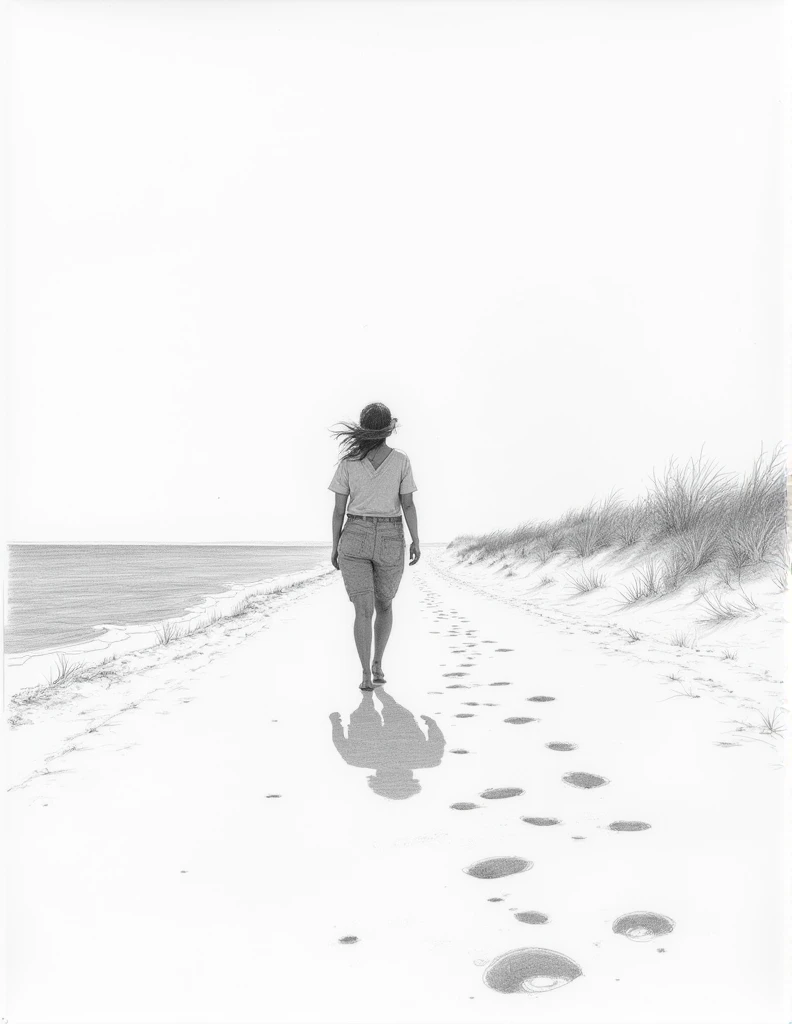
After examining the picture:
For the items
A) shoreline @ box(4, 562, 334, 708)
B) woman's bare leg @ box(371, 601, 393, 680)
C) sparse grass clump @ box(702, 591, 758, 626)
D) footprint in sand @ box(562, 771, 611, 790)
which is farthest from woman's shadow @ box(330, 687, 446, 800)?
sparse grass clump @ box(702, 591, 758, 626)

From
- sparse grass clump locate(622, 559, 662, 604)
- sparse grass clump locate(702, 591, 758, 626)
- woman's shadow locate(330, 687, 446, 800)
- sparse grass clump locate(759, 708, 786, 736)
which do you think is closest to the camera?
woman's shadow locate(330, 687, 446, 800)

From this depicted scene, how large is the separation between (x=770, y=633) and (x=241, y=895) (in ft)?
14.5

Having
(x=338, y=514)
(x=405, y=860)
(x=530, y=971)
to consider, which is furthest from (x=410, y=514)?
(x=530, y=971)

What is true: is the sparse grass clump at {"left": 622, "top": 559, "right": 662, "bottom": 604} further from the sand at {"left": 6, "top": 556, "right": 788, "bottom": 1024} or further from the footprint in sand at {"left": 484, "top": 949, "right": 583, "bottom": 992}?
the footprint in sand at {"left": 484, "top": 949, "right": 583, "bottom": 992}

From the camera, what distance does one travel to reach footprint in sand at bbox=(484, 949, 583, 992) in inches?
63.6

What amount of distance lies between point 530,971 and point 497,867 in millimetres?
467

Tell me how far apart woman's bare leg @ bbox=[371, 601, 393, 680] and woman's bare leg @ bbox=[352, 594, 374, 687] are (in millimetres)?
168

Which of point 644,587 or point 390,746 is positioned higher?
point 390,746

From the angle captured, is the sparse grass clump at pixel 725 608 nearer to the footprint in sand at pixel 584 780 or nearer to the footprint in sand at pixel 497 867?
the footprint in sand at pixel 584 780

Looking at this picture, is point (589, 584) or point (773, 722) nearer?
point (773, 722)

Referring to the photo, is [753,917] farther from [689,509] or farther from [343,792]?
[689,509]

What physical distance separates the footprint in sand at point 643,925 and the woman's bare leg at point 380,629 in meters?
3.05

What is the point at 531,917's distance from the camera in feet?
6.13

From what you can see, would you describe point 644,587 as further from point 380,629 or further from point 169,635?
point 169,635
